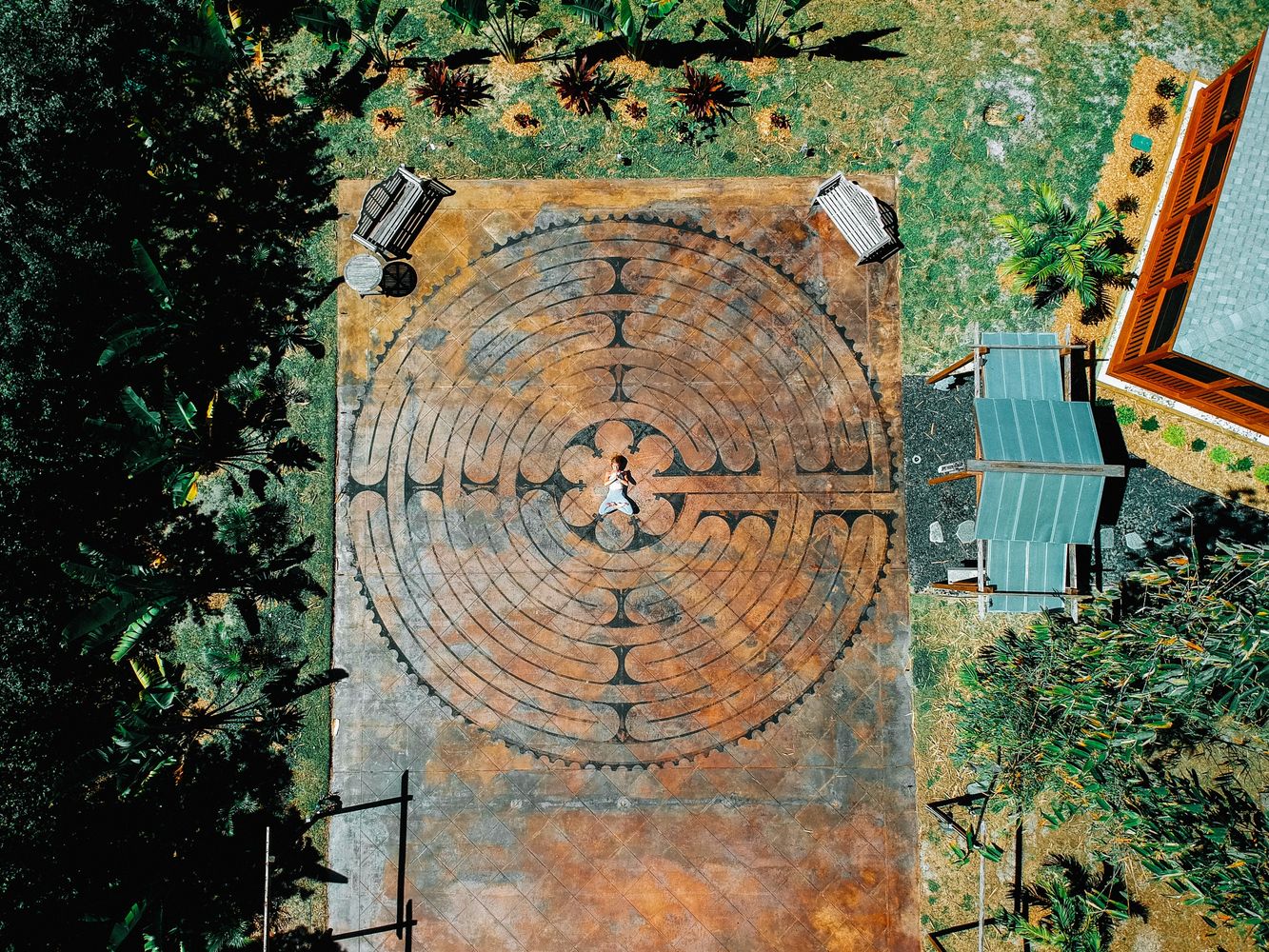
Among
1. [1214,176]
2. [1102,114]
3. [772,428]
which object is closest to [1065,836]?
[772,428]

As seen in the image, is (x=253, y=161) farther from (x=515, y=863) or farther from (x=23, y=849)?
(x=515, y=863)

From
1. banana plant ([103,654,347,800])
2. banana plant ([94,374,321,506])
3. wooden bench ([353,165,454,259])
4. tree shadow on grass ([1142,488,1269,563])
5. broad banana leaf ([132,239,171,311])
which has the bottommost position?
banana plant ([103,654,347,800])

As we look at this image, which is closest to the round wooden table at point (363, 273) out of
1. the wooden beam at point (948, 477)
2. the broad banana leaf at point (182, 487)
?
the broad banana leaf at point (182, 487)

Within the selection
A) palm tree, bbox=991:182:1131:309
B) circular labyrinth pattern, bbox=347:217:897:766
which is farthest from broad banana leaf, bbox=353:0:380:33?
palm tree, bbox=991:182:1131:309

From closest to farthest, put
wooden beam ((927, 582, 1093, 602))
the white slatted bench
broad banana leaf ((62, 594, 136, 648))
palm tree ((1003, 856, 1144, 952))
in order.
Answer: broad banana leaf ((62, 594, 136, 648)) < wooden beam ((927, 582, 1093, 602)) < palm tree ((1003, 856, 1144, 952)) < the white slatted bench

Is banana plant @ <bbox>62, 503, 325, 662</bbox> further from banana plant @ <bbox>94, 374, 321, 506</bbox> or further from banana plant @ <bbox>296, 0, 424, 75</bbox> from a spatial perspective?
banana plant @ <bbox>296, 0, 424, 75</bbox>

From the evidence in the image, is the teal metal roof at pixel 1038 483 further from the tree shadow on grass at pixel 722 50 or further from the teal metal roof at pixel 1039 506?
the tree shadow on grass at pixel 722 50
